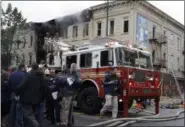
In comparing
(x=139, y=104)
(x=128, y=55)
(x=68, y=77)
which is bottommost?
(x=139, y=104)

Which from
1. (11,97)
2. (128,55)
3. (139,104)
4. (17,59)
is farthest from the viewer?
(17,59)

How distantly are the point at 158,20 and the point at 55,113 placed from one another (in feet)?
75.4

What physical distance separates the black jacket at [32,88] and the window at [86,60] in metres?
5.26

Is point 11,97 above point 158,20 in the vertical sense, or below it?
below

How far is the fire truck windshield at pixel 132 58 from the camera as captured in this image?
39.5 ft

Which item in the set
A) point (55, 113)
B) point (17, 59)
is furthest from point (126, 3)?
point (55, 113)

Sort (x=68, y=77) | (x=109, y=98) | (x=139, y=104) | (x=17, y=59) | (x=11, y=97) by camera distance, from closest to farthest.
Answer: (x=11, y=97), (x=68, y=77), (x=109, y=98), (x=139, y=104), (x=17, y=59)

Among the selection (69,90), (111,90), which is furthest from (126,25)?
(69,90)

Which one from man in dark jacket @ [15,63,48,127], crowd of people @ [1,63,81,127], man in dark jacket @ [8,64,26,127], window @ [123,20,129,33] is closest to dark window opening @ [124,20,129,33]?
window @ [123,20,129,33]

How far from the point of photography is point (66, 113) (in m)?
9.27

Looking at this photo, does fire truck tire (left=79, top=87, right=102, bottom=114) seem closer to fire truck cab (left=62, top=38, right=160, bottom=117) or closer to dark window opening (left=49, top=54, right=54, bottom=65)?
fire truck cab (left=62, top=38, right=160, bottom=117)

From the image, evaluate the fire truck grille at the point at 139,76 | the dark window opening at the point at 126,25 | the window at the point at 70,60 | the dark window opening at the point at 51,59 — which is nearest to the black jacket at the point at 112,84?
the fire truck grille at the point at 139,76

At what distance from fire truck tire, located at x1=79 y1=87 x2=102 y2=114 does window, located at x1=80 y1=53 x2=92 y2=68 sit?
91 cm

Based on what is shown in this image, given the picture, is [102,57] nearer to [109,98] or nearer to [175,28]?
[109,98]
